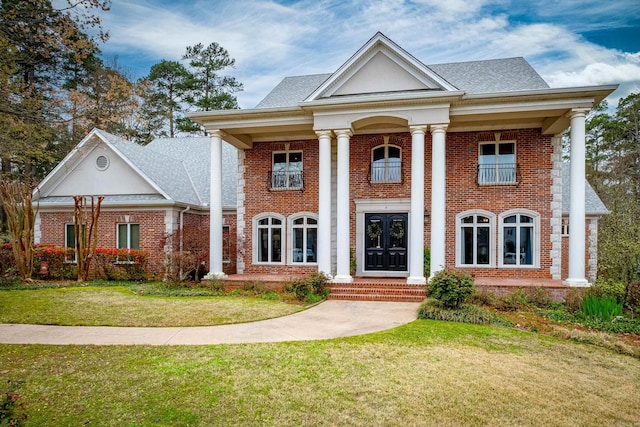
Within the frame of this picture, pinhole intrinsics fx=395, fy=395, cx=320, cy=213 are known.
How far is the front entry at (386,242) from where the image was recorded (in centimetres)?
1391

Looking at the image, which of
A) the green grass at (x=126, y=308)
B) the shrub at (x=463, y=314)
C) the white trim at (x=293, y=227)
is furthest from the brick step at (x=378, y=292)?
the white trim at (x=293, y=227)

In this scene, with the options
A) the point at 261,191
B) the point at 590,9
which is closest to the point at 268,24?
the point at 261,191

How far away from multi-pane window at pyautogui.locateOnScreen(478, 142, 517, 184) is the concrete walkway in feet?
21.2

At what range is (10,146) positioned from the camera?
10258 mm

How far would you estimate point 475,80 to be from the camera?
14203 millimetres

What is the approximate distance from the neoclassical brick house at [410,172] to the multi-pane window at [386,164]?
40 millimetres

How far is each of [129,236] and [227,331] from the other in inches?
389

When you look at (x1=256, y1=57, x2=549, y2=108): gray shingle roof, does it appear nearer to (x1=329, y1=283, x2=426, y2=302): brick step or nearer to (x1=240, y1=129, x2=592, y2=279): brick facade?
(x1=240, y1=129, x2=592, y2=279): brick facade

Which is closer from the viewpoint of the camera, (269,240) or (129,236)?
(269,240)

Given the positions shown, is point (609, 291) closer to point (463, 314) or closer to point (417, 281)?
point (463, 314)

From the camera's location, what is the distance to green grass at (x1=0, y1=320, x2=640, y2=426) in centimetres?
404

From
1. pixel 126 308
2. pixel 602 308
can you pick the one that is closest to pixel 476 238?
pixel 602 308

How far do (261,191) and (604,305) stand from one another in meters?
11.0

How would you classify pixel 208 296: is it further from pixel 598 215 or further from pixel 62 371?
pixel 598 215
